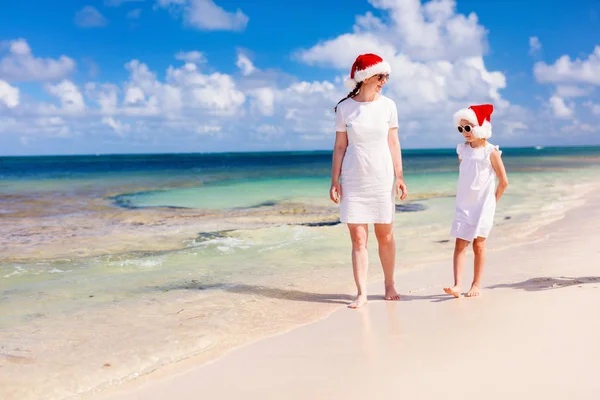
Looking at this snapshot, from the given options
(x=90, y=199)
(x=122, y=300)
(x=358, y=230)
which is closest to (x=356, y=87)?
(x=358, y=230)

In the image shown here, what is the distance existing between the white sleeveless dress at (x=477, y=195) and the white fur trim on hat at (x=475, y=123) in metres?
0.12

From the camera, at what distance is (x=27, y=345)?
4082 mm

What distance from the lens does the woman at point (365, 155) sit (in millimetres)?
4613

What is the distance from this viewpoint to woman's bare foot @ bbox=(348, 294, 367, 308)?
4719mm

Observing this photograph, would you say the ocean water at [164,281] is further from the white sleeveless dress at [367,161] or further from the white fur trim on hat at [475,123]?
the white fur trim on hat at [475,123]

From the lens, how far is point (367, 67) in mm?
4543

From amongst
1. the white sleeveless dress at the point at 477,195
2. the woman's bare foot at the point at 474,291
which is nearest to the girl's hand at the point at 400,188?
the white sleeveless dress at the point at 477,195

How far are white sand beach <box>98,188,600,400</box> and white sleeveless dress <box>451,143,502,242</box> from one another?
1.91 feet

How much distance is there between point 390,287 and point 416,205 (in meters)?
9.67

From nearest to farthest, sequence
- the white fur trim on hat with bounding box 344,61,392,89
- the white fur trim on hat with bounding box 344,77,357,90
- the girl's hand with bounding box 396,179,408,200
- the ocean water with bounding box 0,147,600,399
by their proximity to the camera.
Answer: the ocean water with bounding box 0,147,600,399, the white fur trim on hat with bounding box 344,61,392,89, the white fur trim on hat with bounding box 344,77,357,90, the girl's hand with bounding box 396,179,408,200

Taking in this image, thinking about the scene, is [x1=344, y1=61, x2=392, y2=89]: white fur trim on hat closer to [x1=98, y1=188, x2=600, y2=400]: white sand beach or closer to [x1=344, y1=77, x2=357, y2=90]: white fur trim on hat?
[x1=344, y1=77, x2=357, y2=90]: white fur trim on hat

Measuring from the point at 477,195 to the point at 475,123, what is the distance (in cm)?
62

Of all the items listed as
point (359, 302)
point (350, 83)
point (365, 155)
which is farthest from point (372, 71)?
point (359, 302)

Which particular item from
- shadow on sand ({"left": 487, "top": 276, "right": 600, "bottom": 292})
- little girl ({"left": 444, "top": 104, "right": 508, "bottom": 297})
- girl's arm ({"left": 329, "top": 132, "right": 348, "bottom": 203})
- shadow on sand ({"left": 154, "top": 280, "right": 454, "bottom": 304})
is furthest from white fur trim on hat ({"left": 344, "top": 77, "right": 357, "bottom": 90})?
shadow on sand ({"left": 487, "top": 276, "right": 600, "bottom": 292})
